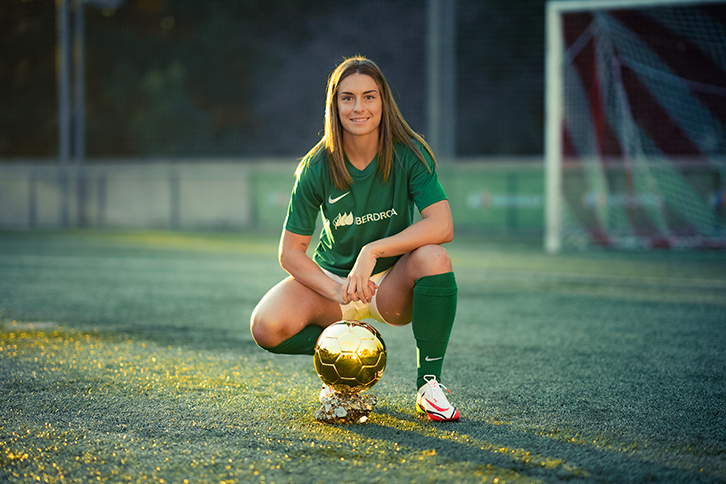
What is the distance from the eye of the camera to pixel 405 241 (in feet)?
8.21

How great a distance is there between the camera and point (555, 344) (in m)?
3.71

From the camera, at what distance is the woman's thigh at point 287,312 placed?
250cm

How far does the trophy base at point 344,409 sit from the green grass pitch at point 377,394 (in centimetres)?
4

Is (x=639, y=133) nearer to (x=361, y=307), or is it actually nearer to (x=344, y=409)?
(x=361, y=307)

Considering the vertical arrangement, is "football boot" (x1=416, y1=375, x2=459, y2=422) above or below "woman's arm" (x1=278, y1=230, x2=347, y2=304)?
below

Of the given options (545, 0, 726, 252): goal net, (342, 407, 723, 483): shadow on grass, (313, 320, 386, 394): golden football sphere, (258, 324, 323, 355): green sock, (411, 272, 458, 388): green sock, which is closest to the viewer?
(342, 407, 723, 483): shadow on grass

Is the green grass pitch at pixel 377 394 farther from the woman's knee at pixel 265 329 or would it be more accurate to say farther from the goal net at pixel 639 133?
the goal net at pixel 639 133

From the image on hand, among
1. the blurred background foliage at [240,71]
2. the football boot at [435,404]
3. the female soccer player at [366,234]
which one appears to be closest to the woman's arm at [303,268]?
the female soccer player at [366,234]

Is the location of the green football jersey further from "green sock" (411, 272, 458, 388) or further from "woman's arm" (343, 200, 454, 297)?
"green sock" (411, 272, 458, 388)

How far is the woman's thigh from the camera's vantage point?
2496 mm

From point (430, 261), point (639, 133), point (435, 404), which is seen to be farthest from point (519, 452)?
point (639, 133)

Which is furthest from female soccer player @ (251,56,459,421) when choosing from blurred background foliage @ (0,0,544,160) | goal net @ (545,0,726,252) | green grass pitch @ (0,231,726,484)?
blurred background foliage @ (0,0,544,160)

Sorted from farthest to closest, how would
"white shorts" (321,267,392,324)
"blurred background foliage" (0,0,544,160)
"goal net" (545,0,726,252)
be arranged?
"blurred background foliage" (0,0,544,160) → "goal net" (545,0,726,252) → "white shorts" (321,267,392,324)

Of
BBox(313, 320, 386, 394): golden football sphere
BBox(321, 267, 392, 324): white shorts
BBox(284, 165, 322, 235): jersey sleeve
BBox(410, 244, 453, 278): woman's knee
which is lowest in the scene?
BBox(313, 320, 386, 394): golden football sphere
